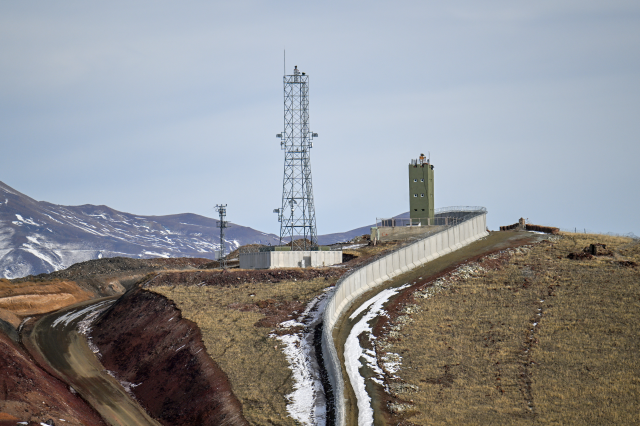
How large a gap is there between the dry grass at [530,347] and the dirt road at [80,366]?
16927mm

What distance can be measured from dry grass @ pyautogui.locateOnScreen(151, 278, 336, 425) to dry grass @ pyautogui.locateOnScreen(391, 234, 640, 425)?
23.6 feet

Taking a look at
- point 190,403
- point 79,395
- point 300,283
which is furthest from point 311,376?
point 300,283

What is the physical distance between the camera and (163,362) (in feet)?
143

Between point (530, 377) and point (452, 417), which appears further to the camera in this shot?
point (530, 377)

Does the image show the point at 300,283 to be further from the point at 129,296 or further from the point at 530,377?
the point at 530,377

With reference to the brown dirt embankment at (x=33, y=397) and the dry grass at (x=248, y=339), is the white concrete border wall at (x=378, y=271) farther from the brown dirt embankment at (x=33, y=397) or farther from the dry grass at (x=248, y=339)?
the brown dirt embankment at (x=33, y=397)

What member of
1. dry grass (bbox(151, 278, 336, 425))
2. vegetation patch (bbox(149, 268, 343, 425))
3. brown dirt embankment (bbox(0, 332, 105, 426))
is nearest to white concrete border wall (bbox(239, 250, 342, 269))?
vegetation patch (bbox(149, 268, 343, 425))

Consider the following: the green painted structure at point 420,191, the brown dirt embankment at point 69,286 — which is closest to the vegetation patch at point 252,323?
the brown dirt embankment at point 69,286

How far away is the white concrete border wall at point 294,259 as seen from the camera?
65.8 m

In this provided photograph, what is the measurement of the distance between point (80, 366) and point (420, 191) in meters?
48.4

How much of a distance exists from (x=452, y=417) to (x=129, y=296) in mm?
38875

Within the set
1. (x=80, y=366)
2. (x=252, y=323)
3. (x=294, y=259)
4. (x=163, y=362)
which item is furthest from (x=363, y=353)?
(x=294, y=259)

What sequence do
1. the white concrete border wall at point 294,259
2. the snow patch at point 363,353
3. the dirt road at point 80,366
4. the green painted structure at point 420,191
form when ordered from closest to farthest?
1. the snow patch at point 363,353
2. the dirt road at point 80,366
3. the white concrete border wall at point 294,259
4. the green painted structure at point 420,191

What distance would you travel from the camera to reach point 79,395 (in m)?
39.4
